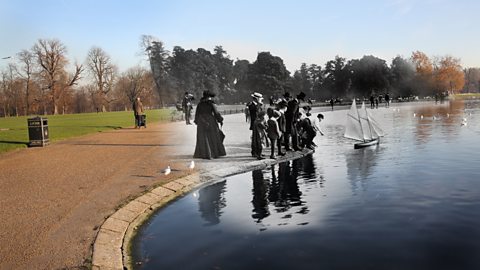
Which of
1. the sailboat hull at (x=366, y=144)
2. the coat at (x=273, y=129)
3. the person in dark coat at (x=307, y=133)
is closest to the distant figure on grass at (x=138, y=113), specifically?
the person in dark coat at (x=307, y=133)

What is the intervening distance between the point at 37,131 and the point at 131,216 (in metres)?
14.1

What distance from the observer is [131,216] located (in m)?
7.64

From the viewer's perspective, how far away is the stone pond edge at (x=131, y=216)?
5.71 metres

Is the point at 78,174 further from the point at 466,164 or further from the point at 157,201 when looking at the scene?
the point at 466,164

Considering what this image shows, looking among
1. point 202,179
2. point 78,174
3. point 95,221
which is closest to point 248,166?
point 202,179

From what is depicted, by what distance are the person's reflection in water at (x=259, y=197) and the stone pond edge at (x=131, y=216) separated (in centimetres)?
94

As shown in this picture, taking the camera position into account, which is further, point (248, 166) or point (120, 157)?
point (120, 157)

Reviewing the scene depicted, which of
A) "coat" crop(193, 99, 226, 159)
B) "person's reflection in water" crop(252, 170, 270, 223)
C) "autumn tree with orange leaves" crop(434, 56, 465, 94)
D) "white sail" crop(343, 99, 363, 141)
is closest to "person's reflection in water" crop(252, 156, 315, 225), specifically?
"person's reflection in water" crop(252, 170, 270, 223)

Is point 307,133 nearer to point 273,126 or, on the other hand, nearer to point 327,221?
point 273,126

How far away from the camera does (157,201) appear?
8867 millimetres

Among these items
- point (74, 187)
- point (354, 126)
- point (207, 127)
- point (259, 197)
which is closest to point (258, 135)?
point (207, 127)

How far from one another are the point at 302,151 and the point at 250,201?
6.96 m

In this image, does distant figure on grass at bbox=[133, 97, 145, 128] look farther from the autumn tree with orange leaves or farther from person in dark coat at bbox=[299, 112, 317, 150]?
the autumn tree with orange leaves

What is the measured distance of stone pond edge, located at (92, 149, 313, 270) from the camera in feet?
18.7
